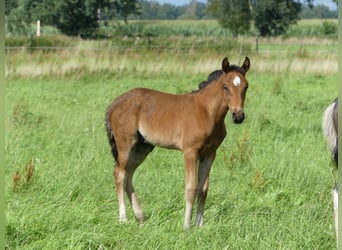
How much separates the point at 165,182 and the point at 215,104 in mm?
1458

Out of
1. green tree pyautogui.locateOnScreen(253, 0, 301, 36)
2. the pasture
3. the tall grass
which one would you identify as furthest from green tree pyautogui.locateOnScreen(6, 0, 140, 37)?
the tall grass

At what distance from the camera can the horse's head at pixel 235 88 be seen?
4.40 metres

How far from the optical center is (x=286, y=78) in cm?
1593

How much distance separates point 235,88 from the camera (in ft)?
14.5

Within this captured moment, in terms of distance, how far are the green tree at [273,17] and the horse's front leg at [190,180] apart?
46.8 m

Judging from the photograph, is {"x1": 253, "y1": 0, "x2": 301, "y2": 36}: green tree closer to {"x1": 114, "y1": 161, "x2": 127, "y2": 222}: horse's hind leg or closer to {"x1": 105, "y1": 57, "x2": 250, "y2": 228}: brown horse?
{"x1": 105, "y1": 57, "x2": 250, "y2": 228}: brown horse

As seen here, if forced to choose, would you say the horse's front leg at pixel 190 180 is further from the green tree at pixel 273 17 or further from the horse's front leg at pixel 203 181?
the green tree at pixel 273 17

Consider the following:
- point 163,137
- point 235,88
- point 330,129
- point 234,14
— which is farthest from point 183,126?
point 234,14

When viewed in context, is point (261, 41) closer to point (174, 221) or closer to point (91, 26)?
point (91, 26)

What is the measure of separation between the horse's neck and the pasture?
82 cm

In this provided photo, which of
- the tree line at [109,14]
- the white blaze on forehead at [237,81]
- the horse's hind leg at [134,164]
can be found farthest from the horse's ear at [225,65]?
the tree line at [109,14]

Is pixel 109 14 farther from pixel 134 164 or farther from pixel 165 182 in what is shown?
pixel 134 164

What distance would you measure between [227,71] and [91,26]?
126ft

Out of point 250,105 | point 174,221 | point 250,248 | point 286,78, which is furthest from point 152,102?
point 286,78
